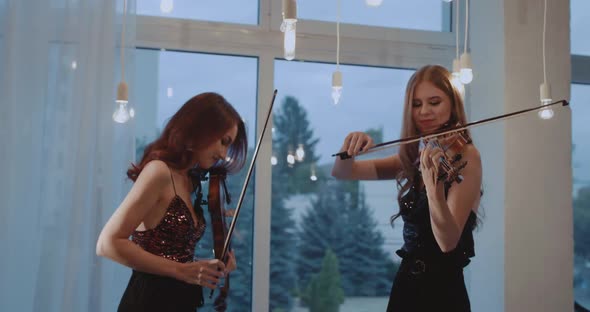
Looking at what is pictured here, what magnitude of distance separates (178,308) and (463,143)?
104 cm

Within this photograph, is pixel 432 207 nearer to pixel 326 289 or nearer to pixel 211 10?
pixel 326 289

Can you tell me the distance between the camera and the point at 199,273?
184cm

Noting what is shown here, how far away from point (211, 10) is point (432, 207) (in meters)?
1.66

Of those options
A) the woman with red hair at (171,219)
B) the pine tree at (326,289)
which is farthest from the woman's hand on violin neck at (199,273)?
the pine tree at (326,289)

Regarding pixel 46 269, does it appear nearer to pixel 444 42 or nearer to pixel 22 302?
pixel 22 302

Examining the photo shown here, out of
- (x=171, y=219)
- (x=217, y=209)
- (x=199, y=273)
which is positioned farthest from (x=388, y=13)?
(x=199, y=273)

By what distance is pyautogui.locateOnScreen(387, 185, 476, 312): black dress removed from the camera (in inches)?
81.7

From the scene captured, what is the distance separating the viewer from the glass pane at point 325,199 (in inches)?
122

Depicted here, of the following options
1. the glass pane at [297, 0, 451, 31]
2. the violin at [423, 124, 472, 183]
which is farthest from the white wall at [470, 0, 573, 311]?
the violin at [423, 124, 472, 183]

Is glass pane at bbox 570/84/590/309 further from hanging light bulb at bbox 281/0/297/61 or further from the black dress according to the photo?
hanging light bulb at bbox 281/0/297/61

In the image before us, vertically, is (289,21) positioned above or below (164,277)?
above

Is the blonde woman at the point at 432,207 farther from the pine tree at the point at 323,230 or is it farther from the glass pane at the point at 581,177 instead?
the glass pane at the point at 581,177

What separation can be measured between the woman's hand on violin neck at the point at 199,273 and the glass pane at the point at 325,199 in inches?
48.6

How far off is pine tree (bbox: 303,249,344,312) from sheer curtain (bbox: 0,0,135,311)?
0.92 m
